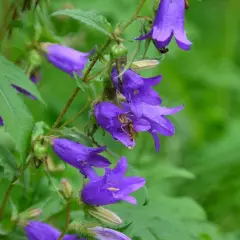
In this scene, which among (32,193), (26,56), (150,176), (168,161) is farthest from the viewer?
(168,161)

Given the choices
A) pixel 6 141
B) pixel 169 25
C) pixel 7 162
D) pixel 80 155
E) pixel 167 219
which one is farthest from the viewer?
pixel 167 219

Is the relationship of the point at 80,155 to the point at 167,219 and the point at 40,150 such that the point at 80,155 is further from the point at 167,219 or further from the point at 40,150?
the point at 167,219

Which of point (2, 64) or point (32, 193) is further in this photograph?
point (32, 193)

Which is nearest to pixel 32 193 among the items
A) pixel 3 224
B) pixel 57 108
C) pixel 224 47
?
pixel 3 224

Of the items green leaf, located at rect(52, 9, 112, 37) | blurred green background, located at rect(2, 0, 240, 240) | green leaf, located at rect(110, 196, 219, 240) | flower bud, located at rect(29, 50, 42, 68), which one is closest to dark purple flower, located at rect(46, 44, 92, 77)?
flower bud, located at rect(29, 50, 42, 68)

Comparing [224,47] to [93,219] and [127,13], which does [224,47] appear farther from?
[93,219]

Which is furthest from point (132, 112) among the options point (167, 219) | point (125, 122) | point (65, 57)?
point (167, 219)
